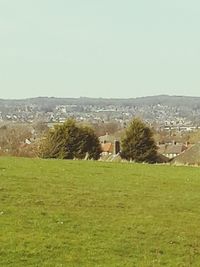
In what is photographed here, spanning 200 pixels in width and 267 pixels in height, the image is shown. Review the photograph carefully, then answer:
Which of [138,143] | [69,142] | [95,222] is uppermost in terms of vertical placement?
[95,222]

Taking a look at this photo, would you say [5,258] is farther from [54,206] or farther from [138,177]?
[138,177]

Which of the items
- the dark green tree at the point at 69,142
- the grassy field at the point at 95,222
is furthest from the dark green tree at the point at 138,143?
the grassy field at the point at 95,222

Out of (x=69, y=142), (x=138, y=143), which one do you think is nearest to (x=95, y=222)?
(x=69, y=142)

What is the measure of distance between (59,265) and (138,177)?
19.2 meters

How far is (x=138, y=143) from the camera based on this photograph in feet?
191

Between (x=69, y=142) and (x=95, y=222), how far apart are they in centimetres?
3834

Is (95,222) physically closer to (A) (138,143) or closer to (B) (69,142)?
(B) (69,142)

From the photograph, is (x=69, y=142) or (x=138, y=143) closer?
(x=69, y=142)

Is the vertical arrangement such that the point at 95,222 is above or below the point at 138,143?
above

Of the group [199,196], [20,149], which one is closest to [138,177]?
[199,196]

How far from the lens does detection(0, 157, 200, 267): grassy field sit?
1283cm

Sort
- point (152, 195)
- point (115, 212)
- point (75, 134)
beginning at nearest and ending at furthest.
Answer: point (115, 212) < point (152, 195) < point (75, 134)

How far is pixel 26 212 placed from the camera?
17.0m

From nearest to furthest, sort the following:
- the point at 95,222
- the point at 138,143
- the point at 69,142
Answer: the point at 95,222 < the point at 69,142 < the point at 138,143
